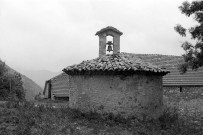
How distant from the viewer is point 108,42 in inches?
721

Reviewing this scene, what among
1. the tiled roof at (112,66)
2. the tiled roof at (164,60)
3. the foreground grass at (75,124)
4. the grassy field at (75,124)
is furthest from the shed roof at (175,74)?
the foreground grass at (75,124)

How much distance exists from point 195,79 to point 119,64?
9.63 meters

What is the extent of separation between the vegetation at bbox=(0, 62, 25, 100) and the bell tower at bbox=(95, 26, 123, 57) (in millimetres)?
10250

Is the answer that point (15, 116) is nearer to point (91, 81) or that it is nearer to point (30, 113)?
point (30, 113)

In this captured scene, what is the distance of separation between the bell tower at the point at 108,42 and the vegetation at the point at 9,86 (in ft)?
33.6

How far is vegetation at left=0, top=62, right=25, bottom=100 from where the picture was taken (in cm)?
2540

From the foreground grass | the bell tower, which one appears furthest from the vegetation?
the foreground grass

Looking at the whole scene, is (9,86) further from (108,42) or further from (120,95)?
(120,95)

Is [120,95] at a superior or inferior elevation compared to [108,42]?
inferior

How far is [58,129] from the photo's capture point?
8930 mm

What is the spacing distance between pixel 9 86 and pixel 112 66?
55.3ft

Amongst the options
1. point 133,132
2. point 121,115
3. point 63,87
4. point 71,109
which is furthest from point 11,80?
point 133,132

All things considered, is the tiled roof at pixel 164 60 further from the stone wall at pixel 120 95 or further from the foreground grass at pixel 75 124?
the foreground grass at pixel 75 124

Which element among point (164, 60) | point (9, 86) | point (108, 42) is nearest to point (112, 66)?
point (108, 42)
